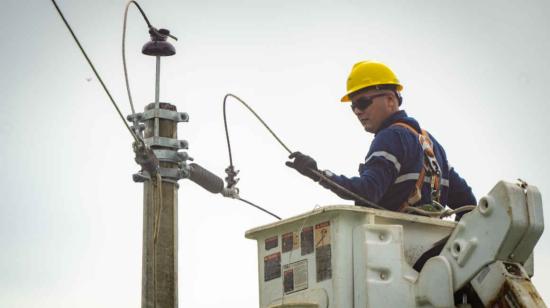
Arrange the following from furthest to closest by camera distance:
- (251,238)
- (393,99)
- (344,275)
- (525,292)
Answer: (393,99) → (251,238) → (344,275) → (525,292)

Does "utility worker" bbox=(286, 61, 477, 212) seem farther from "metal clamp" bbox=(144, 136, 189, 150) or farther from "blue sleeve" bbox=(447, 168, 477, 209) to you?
"metal clamp" bbox=(144, 136, 189, 150)

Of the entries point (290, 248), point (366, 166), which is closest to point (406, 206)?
point (366, 166)

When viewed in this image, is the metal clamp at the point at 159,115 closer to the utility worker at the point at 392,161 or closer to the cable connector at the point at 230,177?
the cable connector at the point at 230,177

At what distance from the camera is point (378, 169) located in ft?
23.1

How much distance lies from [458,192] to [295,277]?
2.02m

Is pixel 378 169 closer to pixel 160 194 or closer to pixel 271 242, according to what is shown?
pixel 271 242

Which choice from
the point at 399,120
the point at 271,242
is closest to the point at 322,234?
the point at 271,242

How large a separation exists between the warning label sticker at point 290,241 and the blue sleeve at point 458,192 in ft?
6.18

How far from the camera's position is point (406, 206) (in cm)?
713

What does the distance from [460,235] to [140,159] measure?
3408mm

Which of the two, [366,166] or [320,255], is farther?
[366,166]

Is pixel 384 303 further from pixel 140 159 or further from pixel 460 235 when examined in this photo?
pixel 140 159

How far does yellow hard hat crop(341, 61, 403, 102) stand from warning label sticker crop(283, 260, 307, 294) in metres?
1.87

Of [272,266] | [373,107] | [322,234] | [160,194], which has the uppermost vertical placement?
[373,107]
